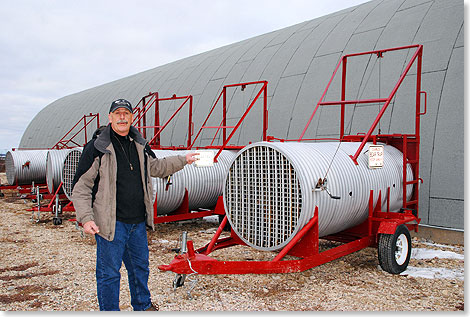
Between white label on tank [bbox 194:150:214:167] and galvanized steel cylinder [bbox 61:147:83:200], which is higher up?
white label on tank [bbox 194:150:214:167]

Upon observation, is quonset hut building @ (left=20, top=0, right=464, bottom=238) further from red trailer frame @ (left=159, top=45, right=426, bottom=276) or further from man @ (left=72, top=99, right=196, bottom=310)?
man @ (left=72, top=99, right=196, bottom=310)

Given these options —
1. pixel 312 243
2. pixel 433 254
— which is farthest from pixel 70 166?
pixel 433 254

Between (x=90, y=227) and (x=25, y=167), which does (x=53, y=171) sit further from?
(x=90, y=227)

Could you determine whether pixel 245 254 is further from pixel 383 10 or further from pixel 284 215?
pixel 383 10

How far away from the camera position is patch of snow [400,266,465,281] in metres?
6.20

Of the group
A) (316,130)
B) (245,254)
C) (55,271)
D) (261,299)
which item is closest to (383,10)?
(316,130)

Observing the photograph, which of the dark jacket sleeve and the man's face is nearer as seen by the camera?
the man's face

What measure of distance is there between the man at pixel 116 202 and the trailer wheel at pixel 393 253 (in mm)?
3651

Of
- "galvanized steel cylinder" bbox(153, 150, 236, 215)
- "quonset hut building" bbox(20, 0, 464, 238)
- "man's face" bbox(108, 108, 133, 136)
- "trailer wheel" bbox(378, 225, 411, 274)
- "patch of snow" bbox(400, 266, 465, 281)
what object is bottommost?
"patch of snow" bbox(400, 266, 465, 281)

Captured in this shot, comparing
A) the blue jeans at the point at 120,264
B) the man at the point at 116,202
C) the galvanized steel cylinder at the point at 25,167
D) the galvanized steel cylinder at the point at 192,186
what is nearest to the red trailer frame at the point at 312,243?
the blue jeans at the point at 120,264

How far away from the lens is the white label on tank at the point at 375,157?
6.27m

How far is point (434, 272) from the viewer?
6387 mm

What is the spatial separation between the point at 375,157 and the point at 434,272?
206cm

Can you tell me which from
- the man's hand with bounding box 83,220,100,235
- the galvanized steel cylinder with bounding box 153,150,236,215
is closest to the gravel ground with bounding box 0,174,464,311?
the galvanized steel cylinder with bounding box 153,150,236,215
